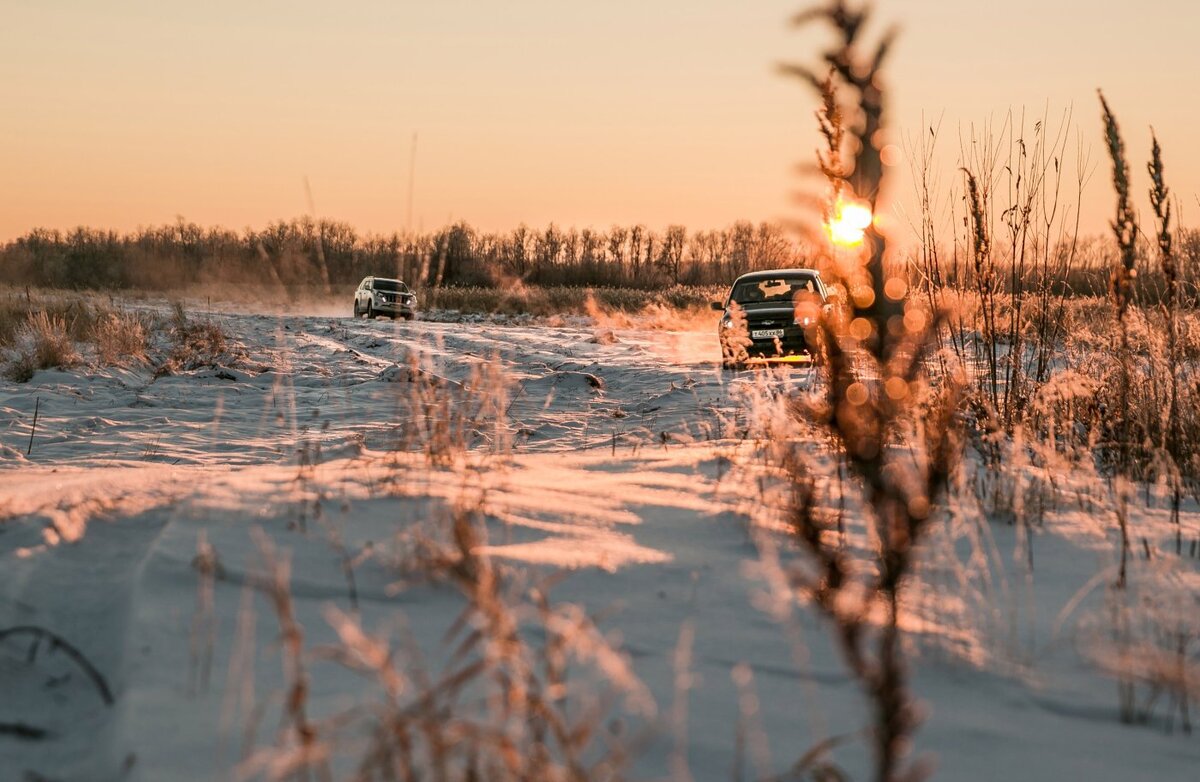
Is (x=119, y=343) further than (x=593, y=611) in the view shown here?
A: Yes

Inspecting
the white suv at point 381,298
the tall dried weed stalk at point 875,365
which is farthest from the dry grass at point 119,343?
the white suv at point 381,298

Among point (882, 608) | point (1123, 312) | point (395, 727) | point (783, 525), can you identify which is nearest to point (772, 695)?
point (882, 608)

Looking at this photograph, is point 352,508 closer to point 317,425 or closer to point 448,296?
point 317,425

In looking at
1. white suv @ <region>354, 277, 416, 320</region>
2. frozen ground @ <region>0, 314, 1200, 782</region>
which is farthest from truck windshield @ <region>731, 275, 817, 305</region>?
white suv @ <region>354, 277, 416, 320</region>

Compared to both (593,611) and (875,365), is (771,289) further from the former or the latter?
(875,365)

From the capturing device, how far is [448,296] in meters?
38.6

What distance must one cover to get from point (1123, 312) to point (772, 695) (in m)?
3.38

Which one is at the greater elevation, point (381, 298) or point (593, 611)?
point (381, 298)

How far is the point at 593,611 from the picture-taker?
8.04 ft

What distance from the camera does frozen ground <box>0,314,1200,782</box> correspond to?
5.98 ft

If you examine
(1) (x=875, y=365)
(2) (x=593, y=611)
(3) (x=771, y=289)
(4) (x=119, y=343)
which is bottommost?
(2) (x=593, y=611)

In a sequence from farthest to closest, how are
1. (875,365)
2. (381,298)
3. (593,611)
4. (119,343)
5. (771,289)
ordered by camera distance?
(381,298) < (771,289) < (119,343) < (593,611) < (875,365)

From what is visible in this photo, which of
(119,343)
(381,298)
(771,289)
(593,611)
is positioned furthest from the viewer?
(381,298)

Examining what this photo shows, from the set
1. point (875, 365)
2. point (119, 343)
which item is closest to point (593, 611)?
point (875, 365)
